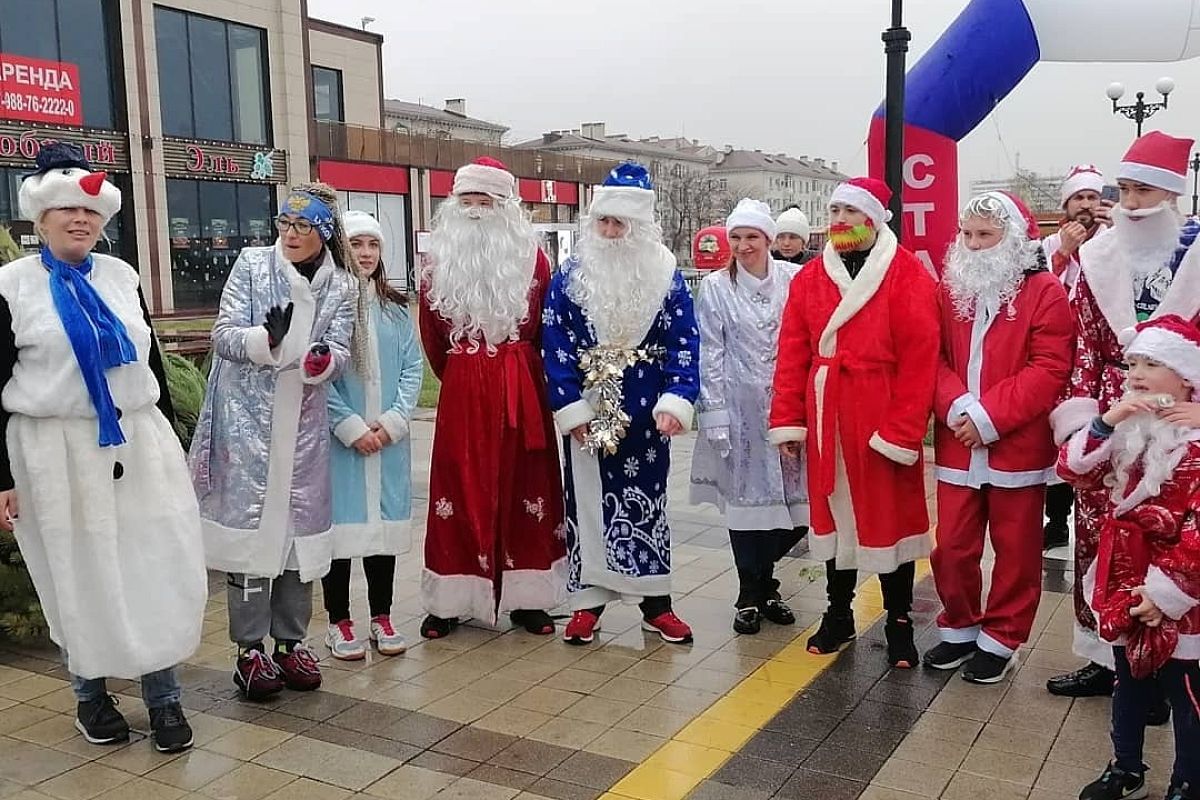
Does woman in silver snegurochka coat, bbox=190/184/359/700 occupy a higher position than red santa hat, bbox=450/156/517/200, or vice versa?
red santa hat, bbox=450/156/517/200

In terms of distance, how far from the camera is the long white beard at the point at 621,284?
4.65m

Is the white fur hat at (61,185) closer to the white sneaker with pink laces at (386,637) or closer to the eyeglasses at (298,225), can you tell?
the eyeglasses at (298,225)

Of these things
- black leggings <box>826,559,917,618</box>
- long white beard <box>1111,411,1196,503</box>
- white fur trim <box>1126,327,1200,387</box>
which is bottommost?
black leggings <box>826,559,917,618</box>

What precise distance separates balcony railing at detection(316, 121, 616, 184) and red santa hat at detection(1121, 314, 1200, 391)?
2537 centimetres

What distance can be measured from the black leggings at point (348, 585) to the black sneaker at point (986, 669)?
2443 mm

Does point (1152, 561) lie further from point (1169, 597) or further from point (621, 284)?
point (621, 284)

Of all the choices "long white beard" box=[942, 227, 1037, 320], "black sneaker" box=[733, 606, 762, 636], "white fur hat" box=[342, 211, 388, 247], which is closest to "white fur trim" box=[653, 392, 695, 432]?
"black sneaker" box=[733, 606, 762, 636]

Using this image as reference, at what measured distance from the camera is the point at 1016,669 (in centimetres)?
441

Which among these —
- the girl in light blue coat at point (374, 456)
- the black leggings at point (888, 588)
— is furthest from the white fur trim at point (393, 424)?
the black leggings at point (888, 588)

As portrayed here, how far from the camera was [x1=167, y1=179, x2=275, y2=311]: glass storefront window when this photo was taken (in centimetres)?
2719

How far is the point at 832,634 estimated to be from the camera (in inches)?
183

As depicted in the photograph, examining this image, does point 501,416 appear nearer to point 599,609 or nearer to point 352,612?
point 599,609

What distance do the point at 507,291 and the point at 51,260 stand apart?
5.92 feet

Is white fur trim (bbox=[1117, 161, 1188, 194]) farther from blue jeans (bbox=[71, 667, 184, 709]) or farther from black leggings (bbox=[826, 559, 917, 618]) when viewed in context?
blue jeans (bbox=[71, 667, 184, 709])
